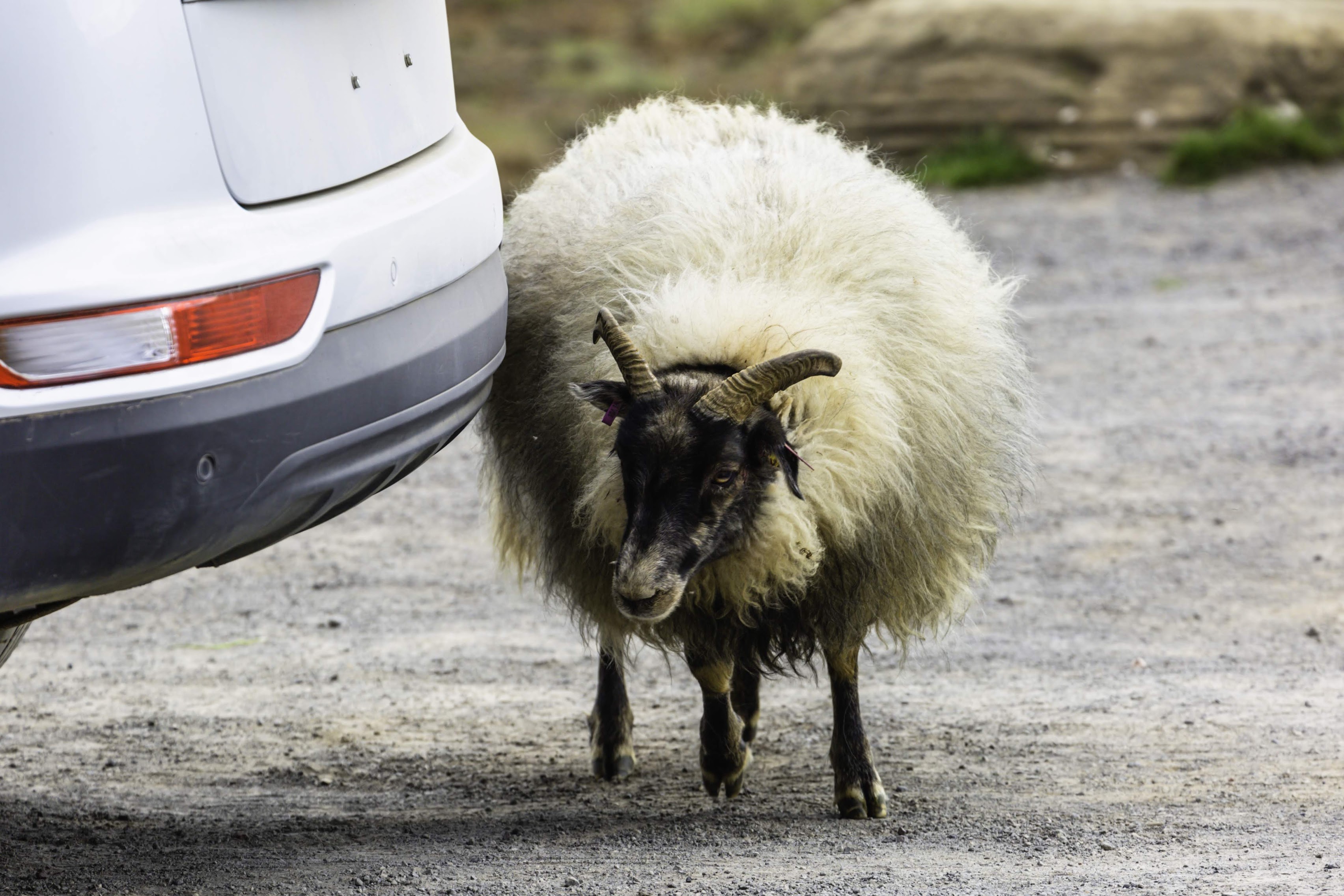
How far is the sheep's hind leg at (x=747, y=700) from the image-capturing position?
4574 millimetres

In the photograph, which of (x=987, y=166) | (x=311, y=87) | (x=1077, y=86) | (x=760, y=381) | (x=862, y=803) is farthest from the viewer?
(x=1077, y=86)

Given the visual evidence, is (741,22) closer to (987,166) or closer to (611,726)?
(987,166)

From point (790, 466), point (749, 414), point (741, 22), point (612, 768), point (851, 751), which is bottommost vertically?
point (741, 22)

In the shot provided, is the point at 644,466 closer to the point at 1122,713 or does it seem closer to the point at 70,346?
the point at 70,346

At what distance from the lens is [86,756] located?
4352mm

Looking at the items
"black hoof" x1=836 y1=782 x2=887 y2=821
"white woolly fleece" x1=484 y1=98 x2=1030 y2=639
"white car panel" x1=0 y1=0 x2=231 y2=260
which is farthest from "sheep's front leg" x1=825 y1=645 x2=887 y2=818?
"white car panel" x1=0 y1=0 x2=231 y2=260

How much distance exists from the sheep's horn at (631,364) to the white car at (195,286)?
0.65 meters

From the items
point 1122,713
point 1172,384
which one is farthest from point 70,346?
point 1172,384

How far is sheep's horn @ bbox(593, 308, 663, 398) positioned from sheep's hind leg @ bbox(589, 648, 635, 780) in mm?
1109

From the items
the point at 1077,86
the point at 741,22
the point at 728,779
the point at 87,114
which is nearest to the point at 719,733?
the point at 728,779

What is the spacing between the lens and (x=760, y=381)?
11.8 ft

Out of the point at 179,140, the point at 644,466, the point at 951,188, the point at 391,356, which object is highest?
the point at 179,140

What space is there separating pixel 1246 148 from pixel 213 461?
12.2 meters

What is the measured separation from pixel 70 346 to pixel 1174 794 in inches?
120
